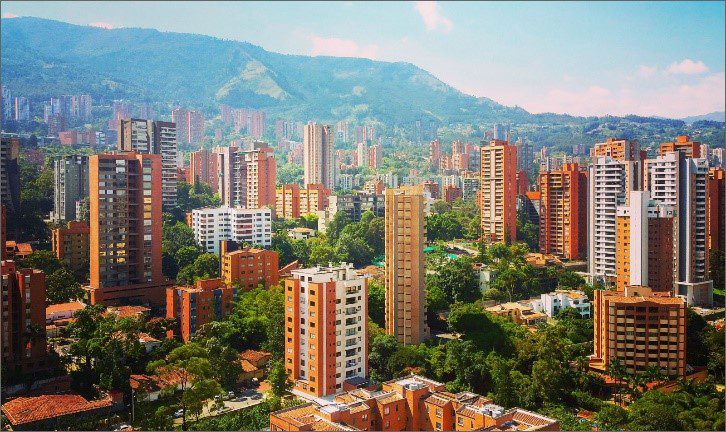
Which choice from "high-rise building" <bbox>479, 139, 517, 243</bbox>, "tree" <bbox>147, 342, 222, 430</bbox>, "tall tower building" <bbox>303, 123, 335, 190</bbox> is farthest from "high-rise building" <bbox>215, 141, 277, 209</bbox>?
Result: "tree" <bbox>147, 342, 222, 430</bbox>

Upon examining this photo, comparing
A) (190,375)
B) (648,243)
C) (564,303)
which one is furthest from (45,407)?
(648,243)

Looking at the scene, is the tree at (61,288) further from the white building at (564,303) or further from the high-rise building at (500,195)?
the high-rise building at (500,195)

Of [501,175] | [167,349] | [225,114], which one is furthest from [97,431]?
[225,114]

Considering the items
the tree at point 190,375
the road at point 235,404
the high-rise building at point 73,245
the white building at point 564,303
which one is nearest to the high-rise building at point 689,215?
the white building at point 564,303

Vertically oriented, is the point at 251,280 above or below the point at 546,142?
below

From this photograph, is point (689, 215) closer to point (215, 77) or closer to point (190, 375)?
point (190, 375)

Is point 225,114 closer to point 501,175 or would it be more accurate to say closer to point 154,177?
point 501,175
